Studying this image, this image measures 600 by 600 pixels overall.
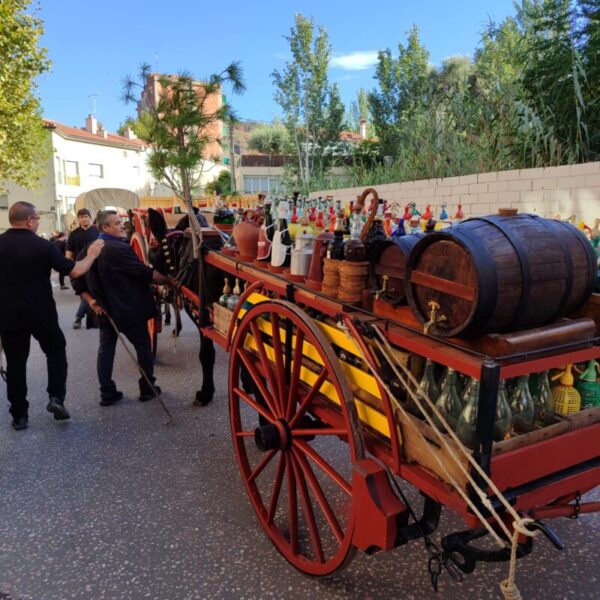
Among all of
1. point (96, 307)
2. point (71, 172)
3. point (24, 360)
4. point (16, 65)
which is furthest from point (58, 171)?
point (24, 360)

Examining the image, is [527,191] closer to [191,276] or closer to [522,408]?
Answer: [191,276]

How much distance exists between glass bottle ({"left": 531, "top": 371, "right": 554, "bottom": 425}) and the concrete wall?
12.9 ft

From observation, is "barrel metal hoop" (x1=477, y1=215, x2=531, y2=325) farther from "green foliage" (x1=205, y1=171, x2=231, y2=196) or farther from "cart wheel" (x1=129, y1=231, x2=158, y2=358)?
"green foliage" (x1=205, y1=171, x2=231, y2=196)

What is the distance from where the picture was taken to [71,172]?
32281mm

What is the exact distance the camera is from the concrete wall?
16.4ft

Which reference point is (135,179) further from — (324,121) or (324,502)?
(324,502)

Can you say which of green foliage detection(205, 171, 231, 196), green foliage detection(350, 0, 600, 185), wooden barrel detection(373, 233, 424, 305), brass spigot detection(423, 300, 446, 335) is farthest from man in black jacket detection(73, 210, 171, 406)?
green foliage detection(205, 171, 231, 196)

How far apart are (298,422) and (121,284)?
2513mm

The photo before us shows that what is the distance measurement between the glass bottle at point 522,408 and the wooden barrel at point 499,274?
23 centimetres

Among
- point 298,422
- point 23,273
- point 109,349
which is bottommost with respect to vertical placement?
point 109,349

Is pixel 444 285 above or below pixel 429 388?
above

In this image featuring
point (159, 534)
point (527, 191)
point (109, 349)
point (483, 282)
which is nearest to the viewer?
point (483, 282)

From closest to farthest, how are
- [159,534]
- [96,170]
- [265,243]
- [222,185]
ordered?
[159,534] → [265,243] → [222,185] → [96,170]

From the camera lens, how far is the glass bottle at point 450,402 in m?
1.69
